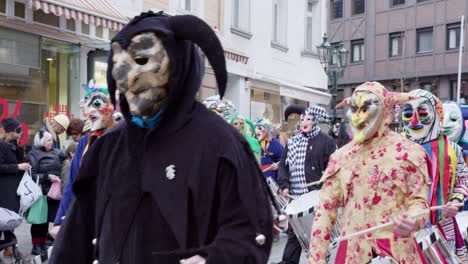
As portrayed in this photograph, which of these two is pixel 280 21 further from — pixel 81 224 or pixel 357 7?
pixel 357 7

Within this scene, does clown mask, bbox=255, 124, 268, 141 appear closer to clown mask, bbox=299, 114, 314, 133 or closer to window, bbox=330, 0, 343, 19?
clown mask, bbox=299, 114, 314, 133

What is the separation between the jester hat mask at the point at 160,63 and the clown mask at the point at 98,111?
9.97 ft

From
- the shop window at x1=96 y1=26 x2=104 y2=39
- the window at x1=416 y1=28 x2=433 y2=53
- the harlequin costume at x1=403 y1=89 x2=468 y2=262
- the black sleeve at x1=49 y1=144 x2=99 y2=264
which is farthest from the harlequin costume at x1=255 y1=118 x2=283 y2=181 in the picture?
the window at x1=416 y1=28 x2=433 y2=53

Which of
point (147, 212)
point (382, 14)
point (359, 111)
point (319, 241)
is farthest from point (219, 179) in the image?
point (382, 14)

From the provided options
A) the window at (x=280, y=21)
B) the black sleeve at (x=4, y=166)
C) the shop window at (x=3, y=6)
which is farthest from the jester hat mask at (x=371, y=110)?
the window at (x=280, y=21)

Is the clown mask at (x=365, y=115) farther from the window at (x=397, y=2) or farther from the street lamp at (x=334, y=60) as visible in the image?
the window at (x=397, y=2)

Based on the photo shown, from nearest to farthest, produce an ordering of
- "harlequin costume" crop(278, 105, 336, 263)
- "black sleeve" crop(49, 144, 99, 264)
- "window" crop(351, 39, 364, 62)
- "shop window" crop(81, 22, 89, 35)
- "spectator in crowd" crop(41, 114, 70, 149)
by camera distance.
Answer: "black sleeve" crop(49, 144, 99, 264)
"harlequin costume" crop(278, 105, 336, 263)
"spectator in crowd" crop(41, 114, 70, 149)
"shop window" crop(81, 22, 89, 35)
"window" crop(351, 39, 364, 62)

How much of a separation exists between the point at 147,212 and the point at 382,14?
3527cm

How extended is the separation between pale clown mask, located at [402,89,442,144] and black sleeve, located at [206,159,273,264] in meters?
3.34

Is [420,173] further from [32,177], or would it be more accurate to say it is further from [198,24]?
[32,177]

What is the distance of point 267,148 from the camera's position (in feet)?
33.5

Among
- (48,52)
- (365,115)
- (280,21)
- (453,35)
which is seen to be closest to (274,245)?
(365,115)

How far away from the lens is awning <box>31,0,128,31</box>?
942 centimetres

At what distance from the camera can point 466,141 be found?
24.2 ft
